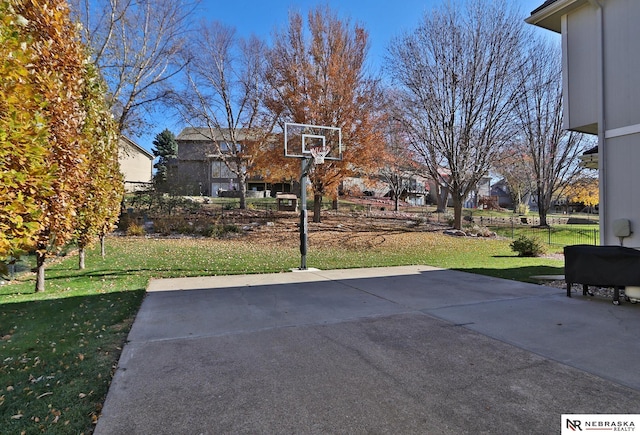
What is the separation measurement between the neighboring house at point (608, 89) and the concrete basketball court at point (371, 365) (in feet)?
6.72

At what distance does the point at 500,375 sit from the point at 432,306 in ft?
8.81

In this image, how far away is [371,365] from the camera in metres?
3.70

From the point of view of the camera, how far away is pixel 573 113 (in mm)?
8125

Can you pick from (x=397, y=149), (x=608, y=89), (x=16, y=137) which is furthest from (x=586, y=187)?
(x=16, y=137)

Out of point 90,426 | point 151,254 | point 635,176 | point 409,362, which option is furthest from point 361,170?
point 90,426

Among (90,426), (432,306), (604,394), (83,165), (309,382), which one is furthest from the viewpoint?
(83,165)

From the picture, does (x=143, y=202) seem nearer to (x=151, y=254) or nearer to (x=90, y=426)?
(x=151, y=254)

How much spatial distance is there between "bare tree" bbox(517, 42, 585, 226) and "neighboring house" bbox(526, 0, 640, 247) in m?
15.2

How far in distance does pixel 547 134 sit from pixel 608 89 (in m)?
21.5

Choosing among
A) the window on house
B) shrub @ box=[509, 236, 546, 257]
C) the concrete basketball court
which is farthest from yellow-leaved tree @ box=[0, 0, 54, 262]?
the window on house

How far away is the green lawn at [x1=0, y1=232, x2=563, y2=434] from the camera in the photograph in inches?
116

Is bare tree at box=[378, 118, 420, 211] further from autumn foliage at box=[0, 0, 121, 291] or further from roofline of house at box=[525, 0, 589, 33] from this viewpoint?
autumn foliage at box=[0, 0, 121, 291]

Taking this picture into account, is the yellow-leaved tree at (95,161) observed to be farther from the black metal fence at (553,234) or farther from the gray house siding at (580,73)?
the black metal fence at (553,234)

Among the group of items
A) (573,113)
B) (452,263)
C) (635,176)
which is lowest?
(452,263)
